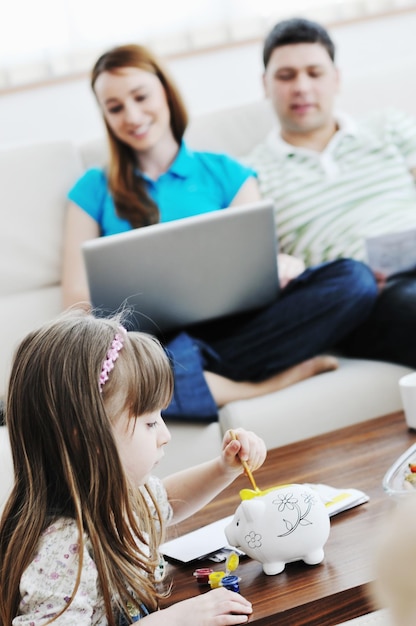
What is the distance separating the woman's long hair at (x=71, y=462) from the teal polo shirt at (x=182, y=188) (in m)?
1.20

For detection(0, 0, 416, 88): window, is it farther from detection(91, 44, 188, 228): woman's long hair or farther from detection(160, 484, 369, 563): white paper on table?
detection(160, 484, 369, 563): white paper on table

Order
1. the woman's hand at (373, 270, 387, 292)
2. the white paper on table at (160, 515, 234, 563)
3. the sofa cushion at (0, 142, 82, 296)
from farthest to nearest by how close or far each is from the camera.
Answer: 1. the sofa cushion at (0, 142, 82, 296)
2. the woman's hand at (373, 270, 387, 292)
3. the white paper on table at (160, 515, 234, 563)

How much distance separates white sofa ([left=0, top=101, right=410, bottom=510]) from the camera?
1817 mm

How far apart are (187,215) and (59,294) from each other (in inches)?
15.6

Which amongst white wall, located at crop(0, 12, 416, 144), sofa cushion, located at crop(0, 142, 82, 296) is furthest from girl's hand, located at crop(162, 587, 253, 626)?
white wall, located at crop(0, 12, 416, 144)

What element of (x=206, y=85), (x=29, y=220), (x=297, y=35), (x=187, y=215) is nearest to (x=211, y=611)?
(x=187, y=215)

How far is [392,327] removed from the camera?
2.02 m

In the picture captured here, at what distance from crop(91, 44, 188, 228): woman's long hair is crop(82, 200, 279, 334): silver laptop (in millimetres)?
387

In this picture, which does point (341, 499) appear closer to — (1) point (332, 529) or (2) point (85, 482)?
(1) point (332, 529)

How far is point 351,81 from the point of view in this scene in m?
2.58

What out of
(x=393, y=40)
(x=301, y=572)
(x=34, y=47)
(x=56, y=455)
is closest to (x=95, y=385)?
(x=56, y=455)

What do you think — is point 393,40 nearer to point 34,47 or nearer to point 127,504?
point 34,47

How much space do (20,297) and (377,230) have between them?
0.93m

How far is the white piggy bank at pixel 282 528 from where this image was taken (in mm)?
1030
